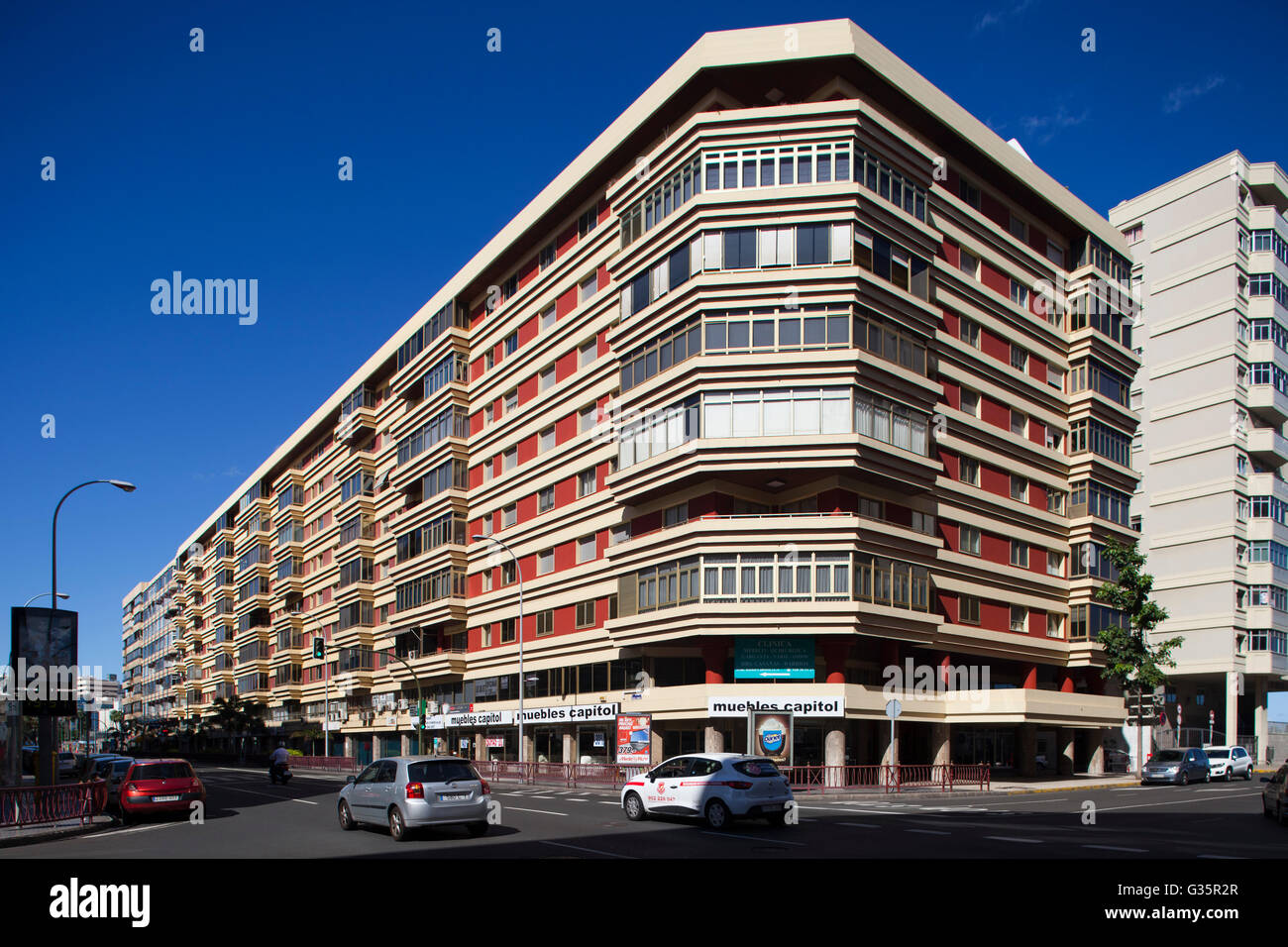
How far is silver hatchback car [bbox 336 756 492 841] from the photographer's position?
18.6 meters

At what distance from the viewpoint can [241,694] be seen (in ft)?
367

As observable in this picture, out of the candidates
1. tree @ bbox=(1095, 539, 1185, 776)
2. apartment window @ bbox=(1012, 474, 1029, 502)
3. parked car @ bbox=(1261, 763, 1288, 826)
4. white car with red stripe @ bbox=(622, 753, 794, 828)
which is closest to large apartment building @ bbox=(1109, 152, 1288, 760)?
tree @ bbox=(1095, 539, 1185, 776)

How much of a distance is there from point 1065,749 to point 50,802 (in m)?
46.5

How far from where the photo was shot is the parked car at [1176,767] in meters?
44.1

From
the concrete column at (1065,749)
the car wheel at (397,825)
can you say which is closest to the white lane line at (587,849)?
the car wheel at (397,825)

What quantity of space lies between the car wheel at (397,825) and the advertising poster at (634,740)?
21312mm

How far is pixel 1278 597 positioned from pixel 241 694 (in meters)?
95.0

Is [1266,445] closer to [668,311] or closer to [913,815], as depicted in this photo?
[668,311]

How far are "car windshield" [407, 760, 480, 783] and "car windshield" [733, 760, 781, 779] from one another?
554 cm

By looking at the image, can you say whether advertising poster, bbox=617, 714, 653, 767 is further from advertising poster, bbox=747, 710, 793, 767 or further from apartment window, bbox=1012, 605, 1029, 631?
apartment window, bbox=1012, 605, 1029, 631

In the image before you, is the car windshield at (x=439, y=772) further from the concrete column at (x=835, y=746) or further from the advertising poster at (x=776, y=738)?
the concrete column at (x=835, y=746)

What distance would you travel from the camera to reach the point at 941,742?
45656 mm

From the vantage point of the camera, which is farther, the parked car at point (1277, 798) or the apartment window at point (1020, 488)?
the apartment window at point (1020, 488)
